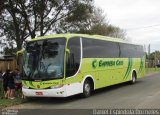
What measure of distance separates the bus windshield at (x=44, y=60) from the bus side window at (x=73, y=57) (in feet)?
1.16

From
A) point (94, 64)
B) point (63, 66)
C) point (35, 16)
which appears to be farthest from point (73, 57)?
point (35, 16)

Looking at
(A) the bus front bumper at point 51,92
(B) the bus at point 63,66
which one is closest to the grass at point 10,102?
(B) the bus at point 63,66

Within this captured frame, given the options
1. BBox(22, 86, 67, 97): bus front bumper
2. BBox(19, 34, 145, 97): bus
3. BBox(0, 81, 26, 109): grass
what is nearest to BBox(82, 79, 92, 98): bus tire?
BBox(19, 34, 145, 97): bus

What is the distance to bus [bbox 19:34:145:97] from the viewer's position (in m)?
16.5

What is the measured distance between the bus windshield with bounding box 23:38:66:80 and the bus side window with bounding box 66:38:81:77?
0.35 m

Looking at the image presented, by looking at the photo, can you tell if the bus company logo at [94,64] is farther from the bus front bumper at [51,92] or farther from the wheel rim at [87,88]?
the bus front bumper at [51,92]

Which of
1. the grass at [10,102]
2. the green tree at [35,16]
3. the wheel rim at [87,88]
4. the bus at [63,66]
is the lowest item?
the grass at [10,102]

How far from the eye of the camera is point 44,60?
55.7 feet

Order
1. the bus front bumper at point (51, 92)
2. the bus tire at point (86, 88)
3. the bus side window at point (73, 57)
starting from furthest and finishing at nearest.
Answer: the bus tire at point (86, 88), the bus side window at point (73, 57), the bus front bumper at point (51, 92)

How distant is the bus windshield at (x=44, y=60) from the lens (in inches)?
653

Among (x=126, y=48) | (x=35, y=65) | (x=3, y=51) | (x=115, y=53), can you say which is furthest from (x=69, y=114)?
(x=3, y=51)

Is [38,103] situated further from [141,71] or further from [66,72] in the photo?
[141,71]

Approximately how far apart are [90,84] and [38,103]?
3.44 metres

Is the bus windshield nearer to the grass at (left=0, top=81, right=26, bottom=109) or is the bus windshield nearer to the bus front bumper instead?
the bus front bumper
